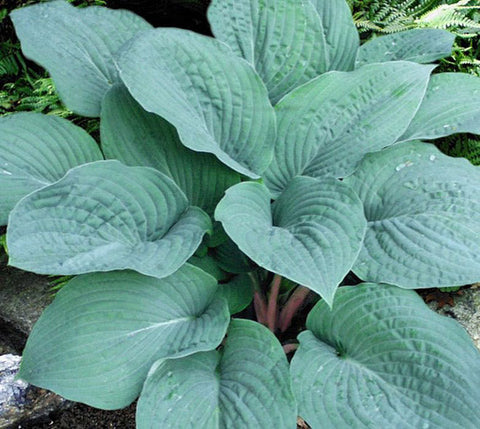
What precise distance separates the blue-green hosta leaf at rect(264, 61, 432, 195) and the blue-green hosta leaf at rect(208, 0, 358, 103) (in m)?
0.19

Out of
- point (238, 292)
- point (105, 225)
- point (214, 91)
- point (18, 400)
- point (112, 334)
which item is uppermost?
point (214, 91)

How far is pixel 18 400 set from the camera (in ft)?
6.15

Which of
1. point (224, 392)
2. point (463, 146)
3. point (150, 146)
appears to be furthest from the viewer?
point (463, 146)

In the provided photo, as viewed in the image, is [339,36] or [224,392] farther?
[339,36]

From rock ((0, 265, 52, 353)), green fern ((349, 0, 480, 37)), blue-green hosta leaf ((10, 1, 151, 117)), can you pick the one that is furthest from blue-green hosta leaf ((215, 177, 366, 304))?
green fern ((349, 0, 480, 37))

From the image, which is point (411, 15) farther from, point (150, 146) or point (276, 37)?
point (150, 146)

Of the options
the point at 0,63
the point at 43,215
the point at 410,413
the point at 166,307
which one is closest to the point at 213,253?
the point at 166,307

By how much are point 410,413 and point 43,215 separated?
113cm

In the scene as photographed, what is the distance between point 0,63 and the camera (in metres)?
2.62

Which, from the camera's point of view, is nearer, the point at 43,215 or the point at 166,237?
the point at 43,215

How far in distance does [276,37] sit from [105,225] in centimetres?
100

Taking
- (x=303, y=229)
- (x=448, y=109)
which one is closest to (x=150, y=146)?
(x=303, y=229)

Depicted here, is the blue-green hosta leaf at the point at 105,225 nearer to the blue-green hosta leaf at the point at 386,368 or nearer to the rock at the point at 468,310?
the blue-green hosta leaf at the point at 386,368

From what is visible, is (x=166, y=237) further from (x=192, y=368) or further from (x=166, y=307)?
(x=192, y=368)
